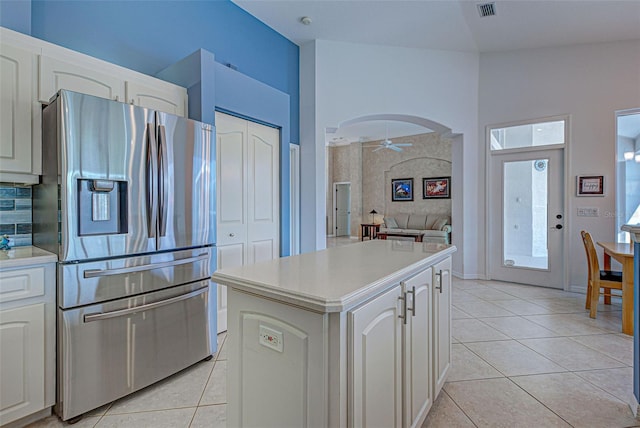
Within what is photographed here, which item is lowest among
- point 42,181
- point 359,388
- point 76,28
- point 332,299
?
point 359,388

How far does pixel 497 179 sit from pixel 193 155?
4.58 metres

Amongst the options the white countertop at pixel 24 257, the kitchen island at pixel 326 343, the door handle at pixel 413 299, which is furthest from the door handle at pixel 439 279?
the white countertop at pixel 24 257

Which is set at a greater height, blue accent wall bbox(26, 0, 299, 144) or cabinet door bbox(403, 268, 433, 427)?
blue accent wall bbox(26, 0, 299, 144)

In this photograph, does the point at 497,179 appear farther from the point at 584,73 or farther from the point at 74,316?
the point at 74,316

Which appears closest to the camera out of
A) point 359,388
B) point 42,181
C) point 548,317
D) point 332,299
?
point 332,299

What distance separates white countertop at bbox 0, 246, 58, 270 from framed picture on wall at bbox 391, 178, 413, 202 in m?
9.08

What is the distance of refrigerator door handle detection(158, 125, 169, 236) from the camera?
6.82 ft

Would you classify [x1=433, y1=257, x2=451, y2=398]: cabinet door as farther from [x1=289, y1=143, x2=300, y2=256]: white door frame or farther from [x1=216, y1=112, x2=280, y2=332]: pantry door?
[x1=289, y1=143, x2=300, y2=256]: white door frame

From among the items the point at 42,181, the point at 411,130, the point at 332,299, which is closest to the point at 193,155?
the point at 42,181

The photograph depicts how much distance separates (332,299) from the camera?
96cm

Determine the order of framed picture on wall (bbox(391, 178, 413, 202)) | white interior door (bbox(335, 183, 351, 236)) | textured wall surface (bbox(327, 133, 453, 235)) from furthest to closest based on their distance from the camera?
white interior door (bbox(335, 183, 351, 236)) < framed picture on wall (bbox(391, 178, 413, 202)) < textured wall surface (bbox(327, 133, 453, 235))

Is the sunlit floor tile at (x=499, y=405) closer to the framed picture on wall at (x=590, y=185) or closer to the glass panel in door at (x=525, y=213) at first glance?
the glass panel in door at (x=525, y=213)

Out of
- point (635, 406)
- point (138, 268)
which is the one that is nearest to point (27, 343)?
point (138, 268)

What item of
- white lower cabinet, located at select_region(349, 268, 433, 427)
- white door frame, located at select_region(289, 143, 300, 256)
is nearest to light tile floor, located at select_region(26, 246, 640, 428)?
white lower cabinet, located at select_region(349, 268, 433, 427)
